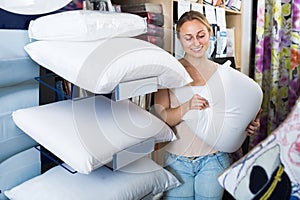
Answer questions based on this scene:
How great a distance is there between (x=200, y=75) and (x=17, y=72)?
55 cm

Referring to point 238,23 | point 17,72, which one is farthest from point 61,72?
point 238,23

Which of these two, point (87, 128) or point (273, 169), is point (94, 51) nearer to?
point (87, 128)

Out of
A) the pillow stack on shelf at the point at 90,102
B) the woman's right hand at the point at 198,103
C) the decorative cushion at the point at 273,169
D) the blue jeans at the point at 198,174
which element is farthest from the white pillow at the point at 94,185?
the decorative cushion at the point at 273,169

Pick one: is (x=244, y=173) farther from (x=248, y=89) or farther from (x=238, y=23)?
(x=238, y=23)

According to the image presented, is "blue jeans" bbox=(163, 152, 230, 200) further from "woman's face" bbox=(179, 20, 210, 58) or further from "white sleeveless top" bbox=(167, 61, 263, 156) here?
"woman's face" bbox=(179, 20, 210, 58)

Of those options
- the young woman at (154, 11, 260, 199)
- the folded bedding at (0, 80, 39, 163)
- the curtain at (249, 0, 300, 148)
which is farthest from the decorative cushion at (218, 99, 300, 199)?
the curtain at (249, 0, 300, 148)

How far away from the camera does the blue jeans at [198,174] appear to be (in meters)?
1.01

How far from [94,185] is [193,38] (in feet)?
1.82

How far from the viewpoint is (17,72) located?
783 millimetres

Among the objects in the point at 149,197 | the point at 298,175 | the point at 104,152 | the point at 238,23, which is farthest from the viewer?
the point at 238,23

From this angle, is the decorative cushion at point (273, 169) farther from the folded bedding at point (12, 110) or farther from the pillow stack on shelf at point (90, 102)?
the folded bedding at point (12, 110)

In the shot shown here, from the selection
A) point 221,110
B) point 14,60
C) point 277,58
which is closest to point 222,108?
point 221,110

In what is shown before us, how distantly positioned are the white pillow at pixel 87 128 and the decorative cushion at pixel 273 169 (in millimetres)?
301

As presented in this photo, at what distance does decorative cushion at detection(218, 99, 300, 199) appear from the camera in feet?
1.73
